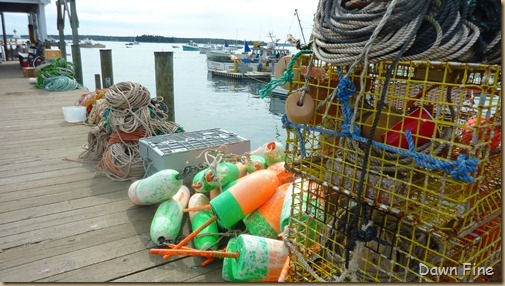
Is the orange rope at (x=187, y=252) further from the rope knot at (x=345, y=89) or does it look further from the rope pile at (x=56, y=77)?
the rope pile at (x=56, y=77)

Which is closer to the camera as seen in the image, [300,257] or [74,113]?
[300,257]

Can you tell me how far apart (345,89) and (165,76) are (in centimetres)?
491

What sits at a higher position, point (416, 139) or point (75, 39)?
point (75, 39)

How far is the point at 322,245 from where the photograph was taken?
6.07ft

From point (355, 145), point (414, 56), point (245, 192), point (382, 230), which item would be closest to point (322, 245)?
point (382, 230)

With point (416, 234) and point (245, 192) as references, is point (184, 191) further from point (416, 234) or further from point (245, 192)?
point (416, 234)

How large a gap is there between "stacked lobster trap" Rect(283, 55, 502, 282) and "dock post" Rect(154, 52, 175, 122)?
438 cm

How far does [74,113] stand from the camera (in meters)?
6.68

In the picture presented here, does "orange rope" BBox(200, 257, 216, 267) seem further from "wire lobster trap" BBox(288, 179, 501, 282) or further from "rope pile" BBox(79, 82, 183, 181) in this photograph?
"rope pile" BBox(79, 82, 183, 181)

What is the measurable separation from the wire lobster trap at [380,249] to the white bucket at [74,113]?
584cm

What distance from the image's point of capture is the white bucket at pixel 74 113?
21.7 feet

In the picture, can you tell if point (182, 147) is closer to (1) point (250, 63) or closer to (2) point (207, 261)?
(2) point (207, 261)

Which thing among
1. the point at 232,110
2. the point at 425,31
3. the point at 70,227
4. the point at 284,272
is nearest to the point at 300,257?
the point at 284,272

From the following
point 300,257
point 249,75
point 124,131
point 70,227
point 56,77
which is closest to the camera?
point 300,257
